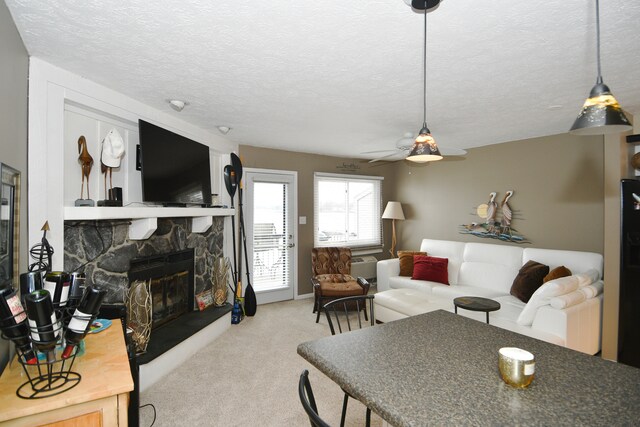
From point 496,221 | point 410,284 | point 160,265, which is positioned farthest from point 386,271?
point 160,265

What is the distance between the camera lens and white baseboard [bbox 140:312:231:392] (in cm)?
268

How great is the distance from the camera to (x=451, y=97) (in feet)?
9.10

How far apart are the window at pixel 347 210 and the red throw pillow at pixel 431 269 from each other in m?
1.55

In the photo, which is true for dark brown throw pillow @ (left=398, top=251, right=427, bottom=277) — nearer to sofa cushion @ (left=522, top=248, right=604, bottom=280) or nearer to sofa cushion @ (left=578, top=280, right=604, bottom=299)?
sofa cushion @ (left=522, top=248, right=604, bottom=280)

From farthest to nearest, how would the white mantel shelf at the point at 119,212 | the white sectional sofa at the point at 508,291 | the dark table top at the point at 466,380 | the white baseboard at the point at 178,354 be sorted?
the white sectional sofa at the point at 508,291, the white baseboard at the point at 178,354, the white mantel shelf at the point at 119,212, the dark table top at the point at 466,380

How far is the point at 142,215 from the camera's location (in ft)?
8.82

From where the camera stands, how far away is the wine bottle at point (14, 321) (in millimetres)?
1166

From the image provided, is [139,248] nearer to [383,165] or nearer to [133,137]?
[133,137]

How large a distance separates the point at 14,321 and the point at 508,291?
14.8ft

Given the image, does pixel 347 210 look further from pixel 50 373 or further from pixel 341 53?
pixel 50 373

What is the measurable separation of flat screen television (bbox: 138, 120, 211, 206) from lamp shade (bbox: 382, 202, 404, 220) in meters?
3.33

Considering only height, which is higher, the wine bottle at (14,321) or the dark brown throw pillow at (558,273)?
the wine bottle at (14,321)

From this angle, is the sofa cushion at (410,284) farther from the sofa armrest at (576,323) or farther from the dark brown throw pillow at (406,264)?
the sofa armrest at (576,323)

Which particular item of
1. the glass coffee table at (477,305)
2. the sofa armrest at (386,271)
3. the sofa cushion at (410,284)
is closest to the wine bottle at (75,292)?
the glass coffee table at (477,305)
